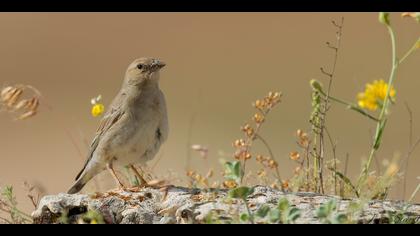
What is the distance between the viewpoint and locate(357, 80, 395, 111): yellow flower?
4.91 m

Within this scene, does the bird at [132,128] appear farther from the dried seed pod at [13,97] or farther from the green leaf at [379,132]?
the green leaf at [379,132]

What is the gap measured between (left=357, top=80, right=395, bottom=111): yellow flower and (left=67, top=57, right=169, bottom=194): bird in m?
2.59

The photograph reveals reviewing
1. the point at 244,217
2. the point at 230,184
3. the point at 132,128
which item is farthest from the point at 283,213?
the point at 132,128

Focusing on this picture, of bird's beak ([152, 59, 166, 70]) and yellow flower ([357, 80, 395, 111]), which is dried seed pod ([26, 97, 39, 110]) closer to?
yellow flower ([357, 80, 395, 111])

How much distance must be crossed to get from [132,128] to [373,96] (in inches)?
114

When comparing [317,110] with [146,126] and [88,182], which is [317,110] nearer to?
[146,126]

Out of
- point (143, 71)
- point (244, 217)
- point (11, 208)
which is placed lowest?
point (11, 208)

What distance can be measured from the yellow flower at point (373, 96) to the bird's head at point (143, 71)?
3149mm

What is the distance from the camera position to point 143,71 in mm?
7953

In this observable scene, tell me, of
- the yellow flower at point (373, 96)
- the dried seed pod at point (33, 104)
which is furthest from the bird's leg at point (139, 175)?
the yellow flower at point (373, 96)

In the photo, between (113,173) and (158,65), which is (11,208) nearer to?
(113,173)

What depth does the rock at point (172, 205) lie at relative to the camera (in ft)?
17.2
